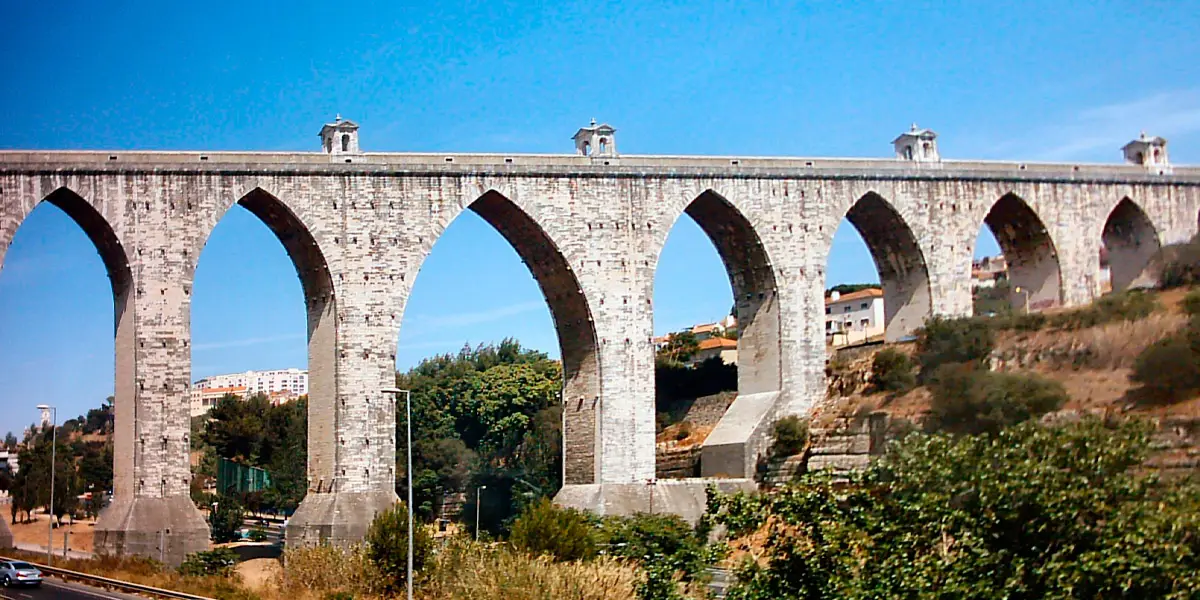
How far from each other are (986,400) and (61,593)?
2225 cm

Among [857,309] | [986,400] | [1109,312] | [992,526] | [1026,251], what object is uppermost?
[857,309]

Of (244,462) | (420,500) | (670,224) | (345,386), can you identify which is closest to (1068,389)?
(670,224)

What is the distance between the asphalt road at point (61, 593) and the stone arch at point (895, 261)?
23968mm

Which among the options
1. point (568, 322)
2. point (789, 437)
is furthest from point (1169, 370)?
point (568, 322)

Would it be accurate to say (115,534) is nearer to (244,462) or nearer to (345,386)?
(345,386)

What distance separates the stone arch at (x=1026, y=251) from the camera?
47469 millimetres

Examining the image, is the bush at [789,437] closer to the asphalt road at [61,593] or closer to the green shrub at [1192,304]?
the green shrub at [1192,304]

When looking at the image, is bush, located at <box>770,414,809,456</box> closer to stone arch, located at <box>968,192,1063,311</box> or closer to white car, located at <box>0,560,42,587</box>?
stone arch, located at <box>968,192,1063,311</box>

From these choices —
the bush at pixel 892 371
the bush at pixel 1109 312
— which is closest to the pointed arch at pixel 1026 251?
the bush at pixel 1109 312

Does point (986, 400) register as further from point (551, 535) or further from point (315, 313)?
point (315, 313)

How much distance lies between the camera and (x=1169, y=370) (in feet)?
112

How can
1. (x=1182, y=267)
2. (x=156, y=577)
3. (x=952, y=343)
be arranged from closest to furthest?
(x=156, y=577), (x=952, y=343), (x=1182, y=267)

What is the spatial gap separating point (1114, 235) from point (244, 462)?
1624 inches

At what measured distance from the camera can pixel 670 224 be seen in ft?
141
